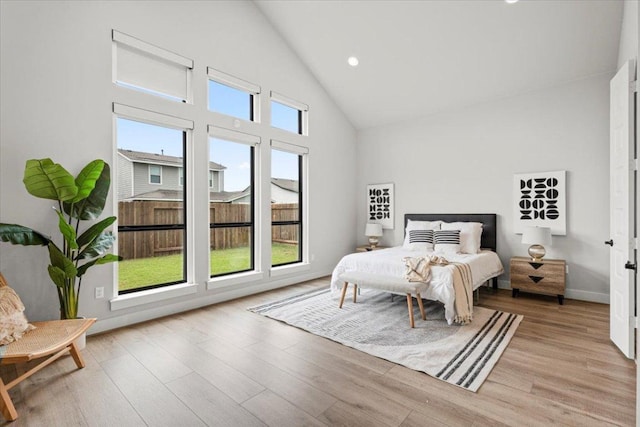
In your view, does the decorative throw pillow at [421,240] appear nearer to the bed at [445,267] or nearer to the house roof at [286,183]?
the bed at [445,267]

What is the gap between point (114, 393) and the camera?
85.5 inches

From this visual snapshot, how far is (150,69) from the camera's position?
12.2 feet

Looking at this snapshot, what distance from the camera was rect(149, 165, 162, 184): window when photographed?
3856mm

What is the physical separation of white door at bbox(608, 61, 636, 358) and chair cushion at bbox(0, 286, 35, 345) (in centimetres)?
447

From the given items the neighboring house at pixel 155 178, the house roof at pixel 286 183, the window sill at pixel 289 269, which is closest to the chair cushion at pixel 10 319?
the neighboring house at pixel 155 178

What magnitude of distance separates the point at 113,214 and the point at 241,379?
226 centimetres

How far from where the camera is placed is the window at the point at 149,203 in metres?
3.61

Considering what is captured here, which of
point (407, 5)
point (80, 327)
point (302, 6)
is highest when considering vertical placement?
point (302, 6)

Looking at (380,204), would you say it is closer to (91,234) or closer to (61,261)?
(91,234)

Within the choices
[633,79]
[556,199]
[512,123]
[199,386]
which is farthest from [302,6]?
[199,386]

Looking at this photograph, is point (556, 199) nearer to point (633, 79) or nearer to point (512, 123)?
point (512, 123)

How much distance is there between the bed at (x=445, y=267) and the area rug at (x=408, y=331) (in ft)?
0.97

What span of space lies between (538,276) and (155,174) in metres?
5.04

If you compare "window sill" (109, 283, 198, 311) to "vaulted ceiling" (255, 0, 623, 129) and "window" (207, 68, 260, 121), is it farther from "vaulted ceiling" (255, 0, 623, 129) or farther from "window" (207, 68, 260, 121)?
"vaulted ceiling" (255, 0, 623, 129)
